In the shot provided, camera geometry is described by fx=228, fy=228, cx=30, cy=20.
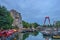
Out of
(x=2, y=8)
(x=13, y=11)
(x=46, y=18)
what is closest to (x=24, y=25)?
(x=13, y=11)

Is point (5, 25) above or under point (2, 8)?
under

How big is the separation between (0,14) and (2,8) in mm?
1931

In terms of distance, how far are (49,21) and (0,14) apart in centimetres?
3205

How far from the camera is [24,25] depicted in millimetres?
115938

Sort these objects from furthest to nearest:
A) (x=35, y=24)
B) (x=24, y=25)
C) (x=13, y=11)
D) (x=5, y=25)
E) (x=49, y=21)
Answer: (x=35, y=24), (x=24, y=25), (x=13, y=11), (x=49, y=21), (x=5, y=25)

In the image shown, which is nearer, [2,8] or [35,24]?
[2,8]

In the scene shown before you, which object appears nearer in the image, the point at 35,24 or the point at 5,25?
the point at 5,25

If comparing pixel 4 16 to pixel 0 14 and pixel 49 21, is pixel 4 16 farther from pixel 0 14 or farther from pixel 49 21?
pixel 49 21

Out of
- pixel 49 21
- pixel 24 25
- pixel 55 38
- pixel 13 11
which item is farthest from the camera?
pixel 24 25

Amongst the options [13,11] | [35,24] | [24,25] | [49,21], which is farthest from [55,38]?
[35,24]

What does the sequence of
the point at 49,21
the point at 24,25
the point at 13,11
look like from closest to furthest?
the point at 49,21, the point at 13,11, the point at 24,25

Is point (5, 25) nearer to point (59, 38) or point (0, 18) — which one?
point (0, 18)

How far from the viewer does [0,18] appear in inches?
1531

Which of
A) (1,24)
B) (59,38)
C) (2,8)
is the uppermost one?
(2,8)
